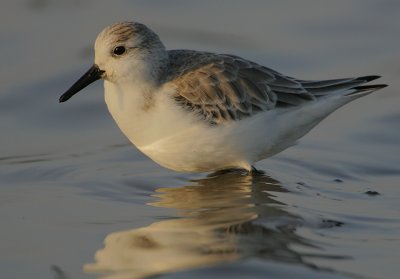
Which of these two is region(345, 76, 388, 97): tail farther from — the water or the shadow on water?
the shadow on water

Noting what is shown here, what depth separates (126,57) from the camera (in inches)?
335

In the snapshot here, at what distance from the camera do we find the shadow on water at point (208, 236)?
261 inches

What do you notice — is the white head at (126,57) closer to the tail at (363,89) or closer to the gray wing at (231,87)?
the gray wing at (231,87)

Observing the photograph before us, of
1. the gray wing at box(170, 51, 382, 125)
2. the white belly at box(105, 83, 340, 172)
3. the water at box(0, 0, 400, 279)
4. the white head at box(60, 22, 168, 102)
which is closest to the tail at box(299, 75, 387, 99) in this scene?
the gray wing at box(170, 51, 382, 125)

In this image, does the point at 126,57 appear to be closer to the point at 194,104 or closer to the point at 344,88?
the point at 194,104

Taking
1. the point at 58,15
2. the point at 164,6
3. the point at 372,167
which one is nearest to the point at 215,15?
the point at 164,6

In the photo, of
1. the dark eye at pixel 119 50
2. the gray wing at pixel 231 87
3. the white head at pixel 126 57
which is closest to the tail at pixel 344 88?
the gray wing at pixel 231 87

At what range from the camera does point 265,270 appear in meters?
6.40

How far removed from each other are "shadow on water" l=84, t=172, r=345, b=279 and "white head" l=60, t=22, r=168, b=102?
0.96 m

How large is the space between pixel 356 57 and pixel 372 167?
276 cm

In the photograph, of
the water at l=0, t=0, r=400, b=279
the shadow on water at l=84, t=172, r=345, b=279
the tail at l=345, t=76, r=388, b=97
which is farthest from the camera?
the tail at l=345, t=76, r=388, b=97

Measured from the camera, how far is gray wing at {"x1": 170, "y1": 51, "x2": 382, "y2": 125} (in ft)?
27.9

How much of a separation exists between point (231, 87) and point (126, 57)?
36.8 inches

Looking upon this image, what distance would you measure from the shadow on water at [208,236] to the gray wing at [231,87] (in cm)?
66
